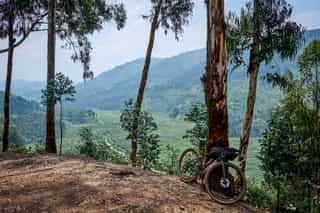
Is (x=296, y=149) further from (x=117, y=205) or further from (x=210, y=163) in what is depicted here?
(x=117, y=205)

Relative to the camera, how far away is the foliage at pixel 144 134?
8375mm

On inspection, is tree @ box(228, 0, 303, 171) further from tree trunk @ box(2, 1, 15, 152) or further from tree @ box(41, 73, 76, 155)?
tree trunk @ box(2, 1, 15, 152)

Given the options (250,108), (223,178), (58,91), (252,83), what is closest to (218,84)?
(223,178)

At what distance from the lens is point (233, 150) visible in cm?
398

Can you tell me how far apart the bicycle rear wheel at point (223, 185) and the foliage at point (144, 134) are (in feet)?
14.2

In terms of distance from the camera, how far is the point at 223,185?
3.97 meters

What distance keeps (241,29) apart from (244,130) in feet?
11.3

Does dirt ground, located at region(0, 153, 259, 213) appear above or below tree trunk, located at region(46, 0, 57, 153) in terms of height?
below

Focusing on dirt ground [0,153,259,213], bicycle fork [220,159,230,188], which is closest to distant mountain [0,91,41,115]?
dirt ground [0,153,259,213]

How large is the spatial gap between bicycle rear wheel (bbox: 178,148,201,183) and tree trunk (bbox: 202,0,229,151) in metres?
0.63

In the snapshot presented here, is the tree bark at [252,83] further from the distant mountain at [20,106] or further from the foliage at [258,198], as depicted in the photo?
the distant mountain at [20,106]

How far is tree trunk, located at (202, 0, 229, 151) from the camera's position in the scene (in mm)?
4461

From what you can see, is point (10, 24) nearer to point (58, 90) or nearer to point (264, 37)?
point (58, 90)

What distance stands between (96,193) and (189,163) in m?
2.20
